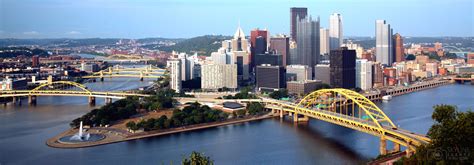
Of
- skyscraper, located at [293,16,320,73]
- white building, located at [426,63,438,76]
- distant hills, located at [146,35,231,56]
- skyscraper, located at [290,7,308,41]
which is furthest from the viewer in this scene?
distant hills, located at [146,35,231,56]

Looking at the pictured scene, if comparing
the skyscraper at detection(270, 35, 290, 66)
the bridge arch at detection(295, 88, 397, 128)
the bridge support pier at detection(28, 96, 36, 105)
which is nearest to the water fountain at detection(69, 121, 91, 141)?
the bridge arch at detection(295, 88, 397, 128)

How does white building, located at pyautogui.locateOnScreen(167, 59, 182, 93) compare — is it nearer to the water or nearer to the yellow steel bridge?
the yellow steel bridge

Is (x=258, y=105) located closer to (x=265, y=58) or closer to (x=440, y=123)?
(x=440, y=123)

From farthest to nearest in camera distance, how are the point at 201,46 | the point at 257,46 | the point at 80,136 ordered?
the point at 201,46
the point at 257,46
the point at 80,136

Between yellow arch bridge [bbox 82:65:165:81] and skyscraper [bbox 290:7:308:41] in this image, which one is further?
skyscraper [bbox 290:7:308:41]

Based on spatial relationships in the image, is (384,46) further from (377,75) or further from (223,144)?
(223,144)

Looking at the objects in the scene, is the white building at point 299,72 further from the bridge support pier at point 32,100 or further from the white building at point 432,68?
the bridge support pier at point 32,100

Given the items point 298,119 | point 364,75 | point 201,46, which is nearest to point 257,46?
point 364,75

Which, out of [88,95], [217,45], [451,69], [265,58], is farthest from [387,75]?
[217,45]
